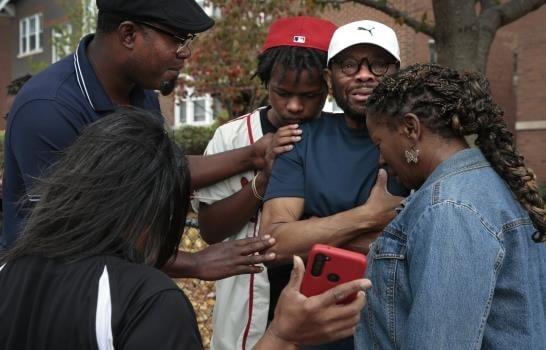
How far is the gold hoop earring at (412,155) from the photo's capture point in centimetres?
230

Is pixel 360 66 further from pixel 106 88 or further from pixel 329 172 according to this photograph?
pixel 106 88

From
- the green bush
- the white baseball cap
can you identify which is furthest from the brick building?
the white baseball cap

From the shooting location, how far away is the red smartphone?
193cm

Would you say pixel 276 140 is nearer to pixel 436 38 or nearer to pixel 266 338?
pixel 266 338

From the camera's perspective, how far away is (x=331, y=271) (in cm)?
194

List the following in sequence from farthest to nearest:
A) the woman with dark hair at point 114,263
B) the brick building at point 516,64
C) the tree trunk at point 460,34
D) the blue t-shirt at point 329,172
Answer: the brick building at point 516,64 < the tree trunk at point 460,34 < the blue t-shirt at point 329,172 < the woman with dark hair at point 114,263

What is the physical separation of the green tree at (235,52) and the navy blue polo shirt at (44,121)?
8483mm

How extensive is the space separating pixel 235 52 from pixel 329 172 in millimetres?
9272

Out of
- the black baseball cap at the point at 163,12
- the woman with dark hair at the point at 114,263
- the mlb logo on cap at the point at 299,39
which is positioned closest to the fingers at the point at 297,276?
the woman with dark hair at the point at 114,263

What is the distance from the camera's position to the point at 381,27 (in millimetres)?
2938

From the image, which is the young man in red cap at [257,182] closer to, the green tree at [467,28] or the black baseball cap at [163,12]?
the black baseball cap at [163,12]

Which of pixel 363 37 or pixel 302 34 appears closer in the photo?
pixel 363 37

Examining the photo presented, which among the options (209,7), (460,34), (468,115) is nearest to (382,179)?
(468,115)

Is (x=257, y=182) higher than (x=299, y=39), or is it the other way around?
(x=299, y=39)
